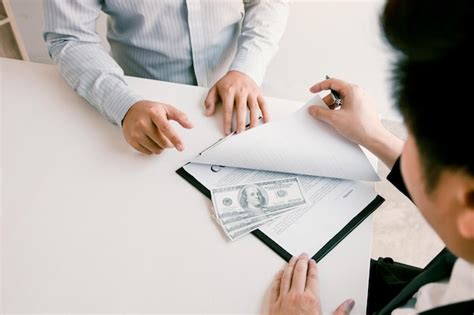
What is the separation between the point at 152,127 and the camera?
0.77m

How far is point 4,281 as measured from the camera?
647mm

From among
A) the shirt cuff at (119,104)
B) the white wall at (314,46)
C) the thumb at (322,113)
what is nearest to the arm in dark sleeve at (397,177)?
the thumb at (322,113)

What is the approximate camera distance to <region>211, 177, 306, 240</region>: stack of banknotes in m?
0.70

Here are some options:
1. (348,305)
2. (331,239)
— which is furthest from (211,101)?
(348,305)

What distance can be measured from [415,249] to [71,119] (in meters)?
1.25

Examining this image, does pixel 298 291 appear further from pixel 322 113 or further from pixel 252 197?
pixel 322 113

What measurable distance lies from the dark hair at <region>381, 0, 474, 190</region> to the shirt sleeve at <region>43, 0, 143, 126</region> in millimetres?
566

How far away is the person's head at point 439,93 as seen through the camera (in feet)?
1.06

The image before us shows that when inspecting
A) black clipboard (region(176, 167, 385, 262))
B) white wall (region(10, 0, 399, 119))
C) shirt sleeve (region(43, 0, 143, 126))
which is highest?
shirt sleeve (region(43, 0, 143, 126))

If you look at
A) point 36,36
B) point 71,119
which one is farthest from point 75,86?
point 36,36

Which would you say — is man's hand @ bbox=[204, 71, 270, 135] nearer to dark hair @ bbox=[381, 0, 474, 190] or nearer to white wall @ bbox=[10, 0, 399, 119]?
dark hair @ bbox=[381, 0, 474, 190]

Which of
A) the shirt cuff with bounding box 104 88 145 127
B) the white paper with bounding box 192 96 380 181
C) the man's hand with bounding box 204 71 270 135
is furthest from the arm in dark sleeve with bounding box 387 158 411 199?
the shirt cuff with bounding box 104 88 145 127

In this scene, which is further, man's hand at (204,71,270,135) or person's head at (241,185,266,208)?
man's hand at (204,71,270,135)

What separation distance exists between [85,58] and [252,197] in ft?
1.55
